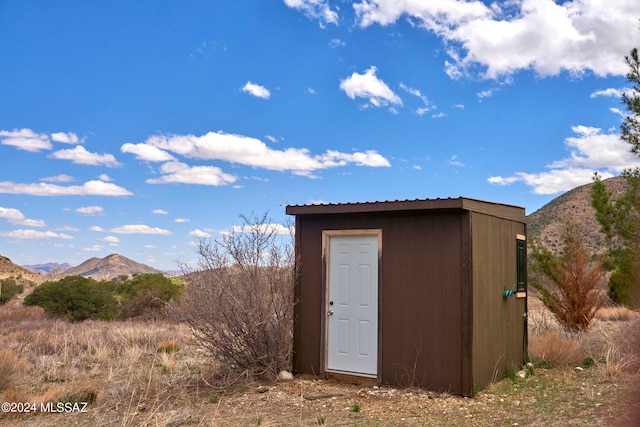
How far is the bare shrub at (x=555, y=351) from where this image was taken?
9.38m

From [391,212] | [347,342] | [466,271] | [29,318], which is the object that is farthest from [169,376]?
[29,318]

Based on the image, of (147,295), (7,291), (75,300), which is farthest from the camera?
(7,291)

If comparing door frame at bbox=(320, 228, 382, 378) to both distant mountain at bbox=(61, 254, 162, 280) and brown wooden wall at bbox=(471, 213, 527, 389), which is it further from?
distant mountain at bbox=(61, 254, 162, 280)

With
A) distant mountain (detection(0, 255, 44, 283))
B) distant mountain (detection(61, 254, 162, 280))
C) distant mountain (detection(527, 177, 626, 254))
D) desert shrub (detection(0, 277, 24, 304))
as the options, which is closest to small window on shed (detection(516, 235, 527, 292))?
desert shrub (detection(0, 277, 24, 304))

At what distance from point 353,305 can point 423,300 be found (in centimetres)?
110

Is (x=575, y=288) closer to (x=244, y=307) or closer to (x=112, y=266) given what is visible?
(x=244, y=307)

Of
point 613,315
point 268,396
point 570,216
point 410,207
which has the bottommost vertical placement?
point 268,396

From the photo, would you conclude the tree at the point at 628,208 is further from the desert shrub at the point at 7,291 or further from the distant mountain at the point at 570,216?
the distant mountain at the point at 570,216

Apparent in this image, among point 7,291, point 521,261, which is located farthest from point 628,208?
point 7,291

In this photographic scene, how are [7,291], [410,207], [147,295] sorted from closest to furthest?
[410,207] → [147,295] → [7,291]

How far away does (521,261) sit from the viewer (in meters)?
9.58

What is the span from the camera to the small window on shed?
31.1 feet

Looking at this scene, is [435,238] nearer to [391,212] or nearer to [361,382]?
[391,212]

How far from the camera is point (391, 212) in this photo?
8156 millimetres
